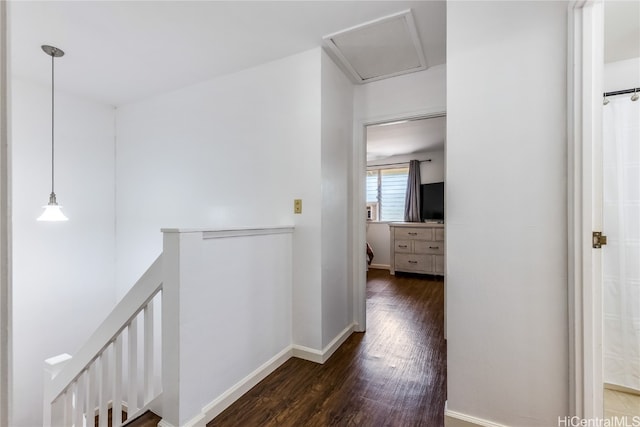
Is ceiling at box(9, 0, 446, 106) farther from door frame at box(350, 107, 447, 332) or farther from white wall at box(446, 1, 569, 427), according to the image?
door frame at box(350, 107, 447, 332)

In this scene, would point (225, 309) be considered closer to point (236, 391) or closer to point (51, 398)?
point (236, 391)

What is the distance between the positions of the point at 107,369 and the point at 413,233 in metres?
4.57

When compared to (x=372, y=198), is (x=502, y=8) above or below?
above

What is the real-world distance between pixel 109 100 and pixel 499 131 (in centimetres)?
395

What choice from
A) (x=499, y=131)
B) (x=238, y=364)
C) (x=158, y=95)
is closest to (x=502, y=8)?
(x=499, y=131)

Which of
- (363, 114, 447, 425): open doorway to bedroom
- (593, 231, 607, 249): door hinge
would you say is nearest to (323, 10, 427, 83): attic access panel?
(363, 114, 447, 425): open doorway to bedroom

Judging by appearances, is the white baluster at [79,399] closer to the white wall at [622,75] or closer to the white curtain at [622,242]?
the white curtain at [622,242]

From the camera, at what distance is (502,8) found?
139 cm

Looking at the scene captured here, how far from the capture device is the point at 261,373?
1.95m

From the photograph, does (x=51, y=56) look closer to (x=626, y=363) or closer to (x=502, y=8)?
(x=502, y=8)

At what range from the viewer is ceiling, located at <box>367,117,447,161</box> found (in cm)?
396

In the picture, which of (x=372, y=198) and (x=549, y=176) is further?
(x=372, y=198)

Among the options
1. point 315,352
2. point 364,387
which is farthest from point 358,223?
point 364,387

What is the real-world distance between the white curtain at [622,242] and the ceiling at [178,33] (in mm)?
1267
